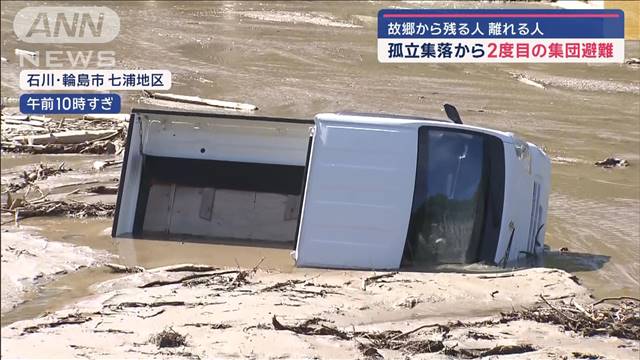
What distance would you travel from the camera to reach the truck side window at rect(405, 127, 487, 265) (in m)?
8.48

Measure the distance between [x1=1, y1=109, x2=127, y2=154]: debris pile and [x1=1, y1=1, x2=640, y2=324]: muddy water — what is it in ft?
6.62

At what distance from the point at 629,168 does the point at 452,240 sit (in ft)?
24.2

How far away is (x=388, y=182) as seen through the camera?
331 inches

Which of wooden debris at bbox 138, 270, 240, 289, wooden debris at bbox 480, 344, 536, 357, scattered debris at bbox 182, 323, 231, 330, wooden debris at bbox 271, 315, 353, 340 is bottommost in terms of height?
wooden debris at bbox 138, 270, 240, 289

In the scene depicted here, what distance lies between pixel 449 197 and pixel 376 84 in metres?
11.4

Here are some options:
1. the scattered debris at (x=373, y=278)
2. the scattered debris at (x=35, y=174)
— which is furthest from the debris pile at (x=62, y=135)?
the scattered debris at (x=373, y=278)

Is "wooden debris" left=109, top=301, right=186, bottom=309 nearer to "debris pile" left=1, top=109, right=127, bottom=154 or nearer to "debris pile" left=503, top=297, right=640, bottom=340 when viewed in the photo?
"debris pile" left=503, top=297, right=640, bottom=340

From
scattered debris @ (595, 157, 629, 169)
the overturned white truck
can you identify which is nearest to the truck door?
the overturned white truck

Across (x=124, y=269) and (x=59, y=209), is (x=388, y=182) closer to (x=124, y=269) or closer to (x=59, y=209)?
(x=124, y=269)

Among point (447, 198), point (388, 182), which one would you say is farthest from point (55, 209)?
point (447, 198)

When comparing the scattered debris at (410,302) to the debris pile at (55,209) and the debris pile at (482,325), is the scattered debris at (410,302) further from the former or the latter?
the debris pile at (55,209)

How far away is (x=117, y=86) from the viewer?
19297 mm

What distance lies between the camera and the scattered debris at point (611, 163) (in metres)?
15.2

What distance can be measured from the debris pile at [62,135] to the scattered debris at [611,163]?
285 inches
